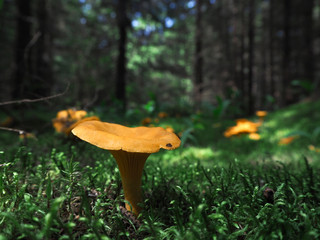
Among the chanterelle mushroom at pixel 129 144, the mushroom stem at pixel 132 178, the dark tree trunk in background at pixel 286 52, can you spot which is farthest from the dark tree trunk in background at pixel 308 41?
the mushroom stem at pixel 132 178

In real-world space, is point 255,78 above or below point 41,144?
above

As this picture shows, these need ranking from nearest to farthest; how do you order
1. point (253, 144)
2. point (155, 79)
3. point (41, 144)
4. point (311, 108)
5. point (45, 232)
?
point (45, 232), point (41, 144), point (253, 144), point (311, 108), point (155, 79)

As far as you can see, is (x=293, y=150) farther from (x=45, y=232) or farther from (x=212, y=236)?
(x=45, y=232)

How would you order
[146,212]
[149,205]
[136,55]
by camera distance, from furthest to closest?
[136,55]
[149,205]
[146,212]

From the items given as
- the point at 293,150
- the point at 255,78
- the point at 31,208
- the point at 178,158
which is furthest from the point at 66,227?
the point at 255,78

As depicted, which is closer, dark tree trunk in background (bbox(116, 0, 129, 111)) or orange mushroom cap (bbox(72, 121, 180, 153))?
orange mushroom cap (bbox(72, 121, 180, 153))

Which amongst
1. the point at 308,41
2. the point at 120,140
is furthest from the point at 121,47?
the point at 308,41

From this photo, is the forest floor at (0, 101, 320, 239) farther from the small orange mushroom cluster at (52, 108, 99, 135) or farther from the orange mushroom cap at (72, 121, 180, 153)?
the small orange mushroom cluster at (52, 108, 99, 135)

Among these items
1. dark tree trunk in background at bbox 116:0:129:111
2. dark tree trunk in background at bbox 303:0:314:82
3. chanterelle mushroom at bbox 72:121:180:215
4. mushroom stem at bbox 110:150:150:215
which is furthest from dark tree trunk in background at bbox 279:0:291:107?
mushroom stem at bbox 110:150:150:215

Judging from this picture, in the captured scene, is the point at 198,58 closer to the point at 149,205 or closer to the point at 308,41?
the point at 308,41
